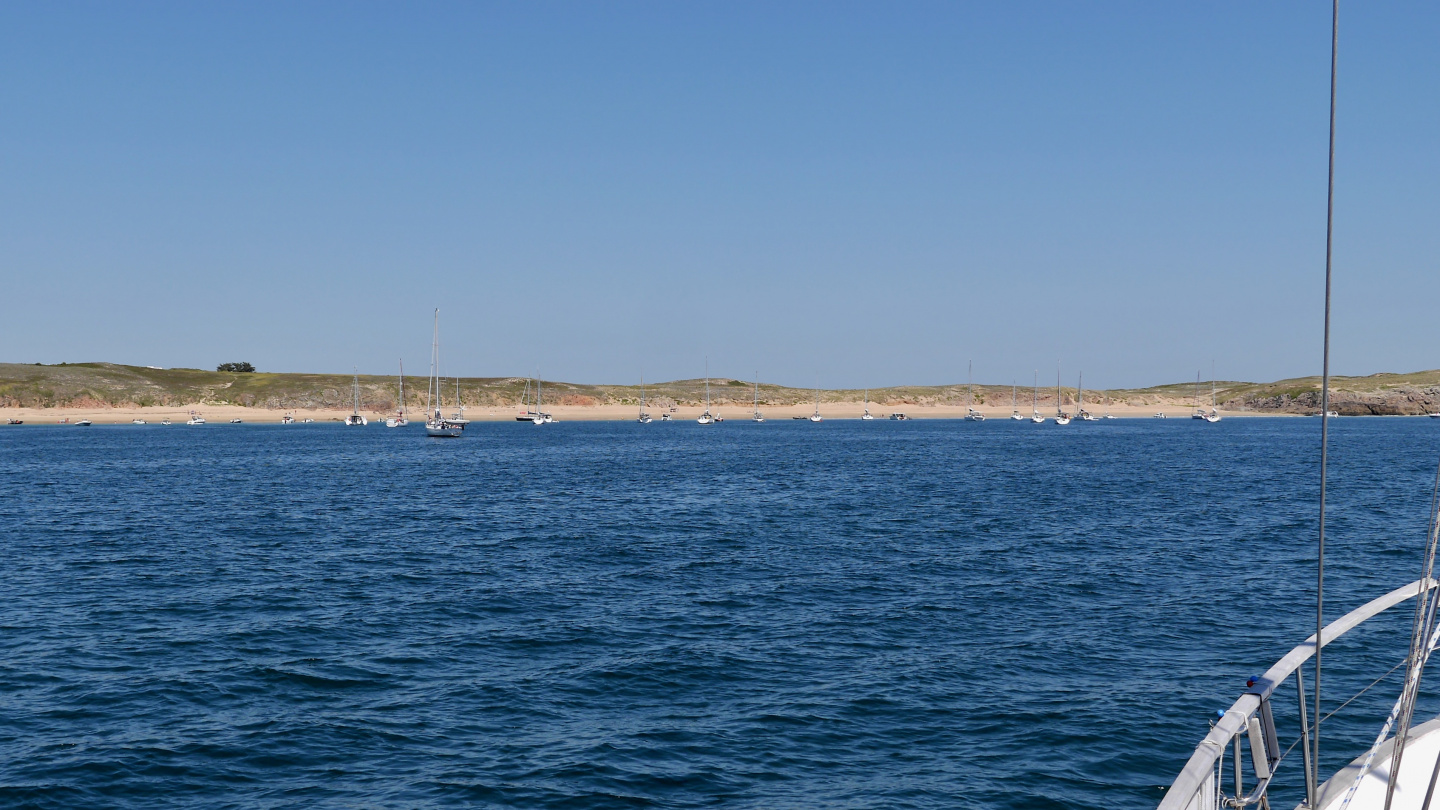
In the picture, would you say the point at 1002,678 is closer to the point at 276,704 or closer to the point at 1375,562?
the point at 276,704

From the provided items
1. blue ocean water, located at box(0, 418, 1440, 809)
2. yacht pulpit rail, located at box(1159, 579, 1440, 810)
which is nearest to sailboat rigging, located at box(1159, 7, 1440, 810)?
yacht pulpit rail, located at box(1159, 579, 1440, 810)

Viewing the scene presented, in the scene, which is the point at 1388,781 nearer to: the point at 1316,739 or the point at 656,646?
the point at 1316,739

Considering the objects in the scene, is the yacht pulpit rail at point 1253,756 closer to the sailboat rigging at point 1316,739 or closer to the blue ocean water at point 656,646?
the sailboat rigging at point 1316,739

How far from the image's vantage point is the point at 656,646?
85.0 feet

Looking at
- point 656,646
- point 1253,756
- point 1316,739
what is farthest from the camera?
point 656,646

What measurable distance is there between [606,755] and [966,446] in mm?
126504

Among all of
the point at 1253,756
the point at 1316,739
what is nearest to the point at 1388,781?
the point at 1316,739

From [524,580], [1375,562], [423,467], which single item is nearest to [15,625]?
[524,580]

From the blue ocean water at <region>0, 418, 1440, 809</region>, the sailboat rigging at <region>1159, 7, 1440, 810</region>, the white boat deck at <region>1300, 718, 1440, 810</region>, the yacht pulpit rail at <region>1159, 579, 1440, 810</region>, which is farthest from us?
the blue ocean water at <region>0, 418, 1440, 809</region>

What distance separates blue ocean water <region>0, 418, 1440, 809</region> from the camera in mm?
17422

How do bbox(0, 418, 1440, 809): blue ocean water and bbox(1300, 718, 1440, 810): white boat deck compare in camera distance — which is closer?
bbox(1300, 718, 1440, 810): white boat deck

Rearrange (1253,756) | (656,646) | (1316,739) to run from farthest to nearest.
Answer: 1. (656,646)
2. (1316,739)
3. (1253,756)

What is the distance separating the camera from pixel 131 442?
143 metres

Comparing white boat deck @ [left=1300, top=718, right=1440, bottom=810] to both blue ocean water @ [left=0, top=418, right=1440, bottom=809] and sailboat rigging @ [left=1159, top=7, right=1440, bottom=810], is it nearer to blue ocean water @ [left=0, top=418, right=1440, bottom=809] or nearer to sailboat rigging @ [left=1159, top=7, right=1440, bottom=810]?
sailboat rigging @ [left=1159, top=7, right=1440, bottom=810]
